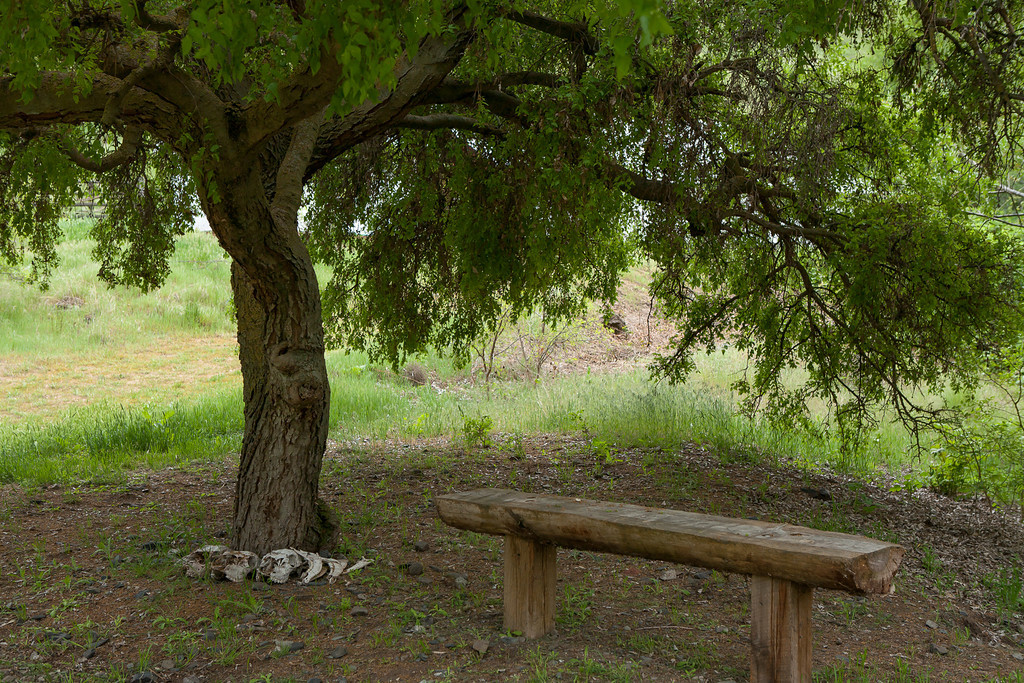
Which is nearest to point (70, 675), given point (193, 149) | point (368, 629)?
point (368, 629)

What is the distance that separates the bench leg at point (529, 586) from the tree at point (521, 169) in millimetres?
1763

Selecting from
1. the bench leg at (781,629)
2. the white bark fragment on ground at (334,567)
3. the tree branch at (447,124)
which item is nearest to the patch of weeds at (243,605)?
the white bark fragment on ground at (334,567)

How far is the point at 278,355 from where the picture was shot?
5.40 m

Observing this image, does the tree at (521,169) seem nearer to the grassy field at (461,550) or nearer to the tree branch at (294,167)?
the tree branch at (294,167)

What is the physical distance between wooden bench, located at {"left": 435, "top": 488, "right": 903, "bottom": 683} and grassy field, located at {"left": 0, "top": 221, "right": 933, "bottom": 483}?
5.33 meters

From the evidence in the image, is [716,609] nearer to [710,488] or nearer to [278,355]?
[710,488]

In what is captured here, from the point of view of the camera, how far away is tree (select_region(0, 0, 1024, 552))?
4.53 m

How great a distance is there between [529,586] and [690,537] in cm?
110

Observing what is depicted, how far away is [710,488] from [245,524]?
4336 millimetres

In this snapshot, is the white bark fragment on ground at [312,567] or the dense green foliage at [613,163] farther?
the white bark fragment on ground at [312,567]

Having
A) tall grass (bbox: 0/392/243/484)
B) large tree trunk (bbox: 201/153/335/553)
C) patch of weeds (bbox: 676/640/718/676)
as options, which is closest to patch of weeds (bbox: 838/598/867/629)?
patch of weeds (bbox: 676/640/718/676)

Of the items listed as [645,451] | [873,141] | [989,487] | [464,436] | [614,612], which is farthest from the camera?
[464,436]

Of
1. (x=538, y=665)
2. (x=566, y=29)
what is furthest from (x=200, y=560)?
(x=566, y=29)

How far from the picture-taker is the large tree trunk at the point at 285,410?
211 inches
